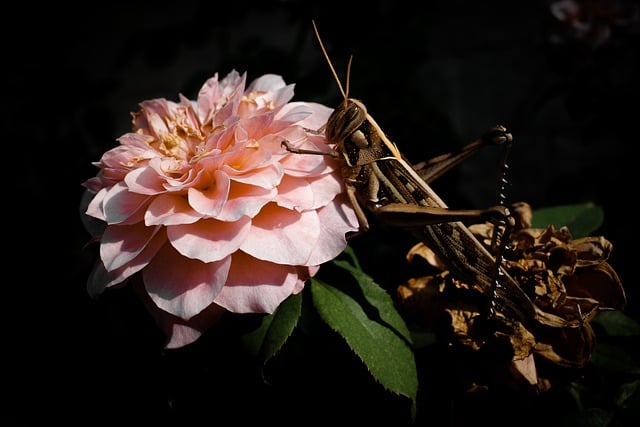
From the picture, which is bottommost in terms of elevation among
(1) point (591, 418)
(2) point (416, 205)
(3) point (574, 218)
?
(1) point (591, 418)

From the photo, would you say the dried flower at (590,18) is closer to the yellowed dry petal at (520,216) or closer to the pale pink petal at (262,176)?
the yellowed dry petal at (520,216)

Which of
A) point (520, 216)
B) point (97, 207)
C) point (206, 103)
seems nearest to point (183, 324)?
point (97, 207)

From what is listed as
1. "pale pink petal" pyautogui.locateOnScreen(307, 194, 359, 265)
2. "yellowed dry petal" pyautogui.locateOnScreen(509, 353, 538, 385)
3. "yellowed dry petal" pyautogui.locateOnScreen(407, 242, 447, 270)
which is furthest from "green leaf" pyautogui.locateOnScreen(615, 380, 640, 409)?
"pale pink petal" pyautogui.locateOnScreen(307, 194, 359, 265)

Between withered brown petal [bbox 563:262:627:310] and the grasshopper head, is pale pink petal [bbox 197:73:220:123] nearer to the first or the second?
the grasshopper head

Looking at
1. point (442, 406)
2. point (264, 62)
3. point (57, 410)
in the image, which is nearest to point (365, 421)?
point (442, 406)

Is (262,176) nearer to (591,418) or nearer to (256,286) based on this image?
(256,286)
